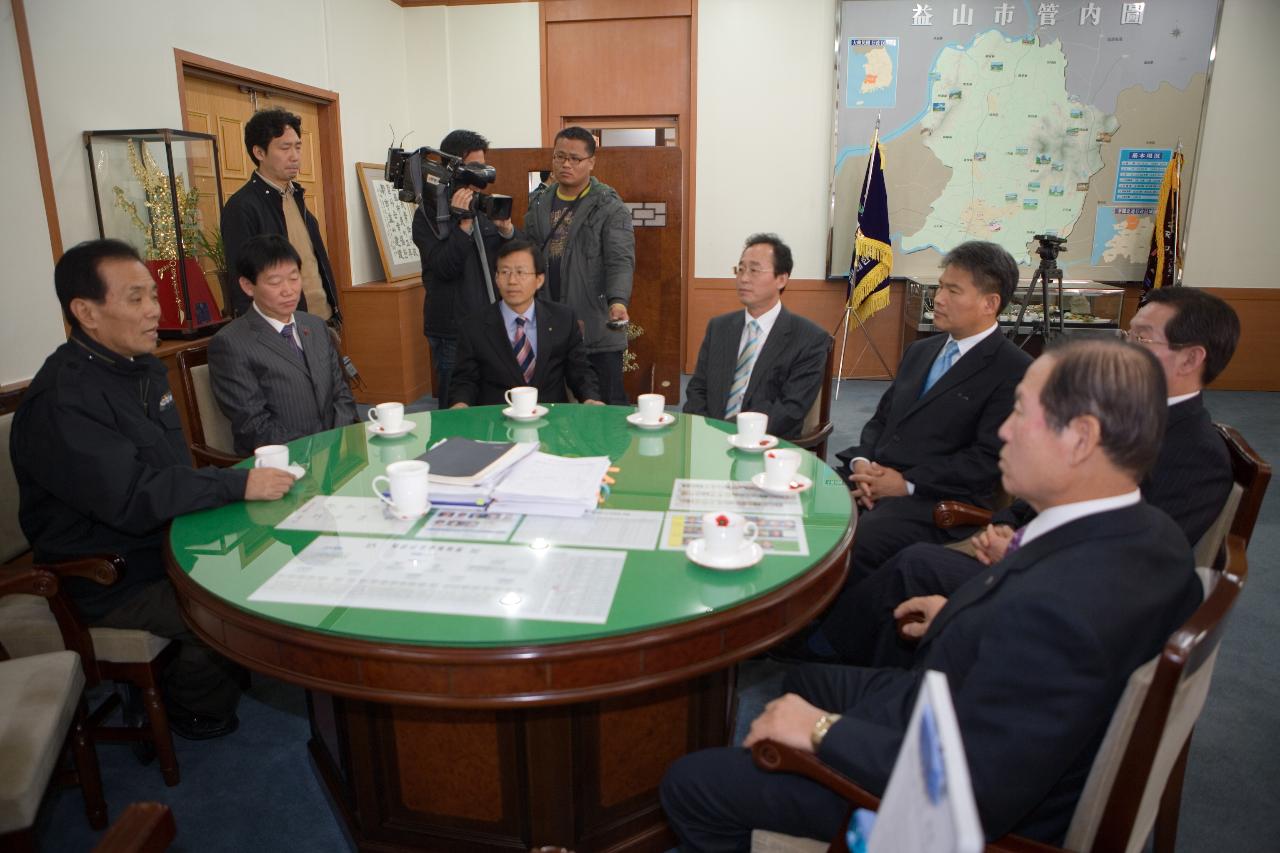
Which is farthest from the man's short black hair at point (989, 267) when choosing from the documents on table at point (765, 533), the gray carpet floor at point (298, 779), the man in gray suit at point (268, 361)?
the man in gray suit at point (268, 361)

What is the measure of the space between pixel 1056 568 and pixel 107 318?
6.55 feet

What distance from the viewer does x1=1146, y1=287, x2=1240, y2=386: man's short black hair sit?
179 centimetres

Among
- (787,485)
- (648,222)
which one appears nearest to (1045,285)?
(648,222)

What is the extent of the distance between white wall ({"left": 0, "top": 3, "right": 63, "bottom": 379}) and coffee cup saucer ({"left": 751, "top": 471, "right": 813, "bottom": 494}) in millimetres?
2731

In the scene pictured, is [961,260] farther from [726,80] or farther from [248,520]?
[726,80]

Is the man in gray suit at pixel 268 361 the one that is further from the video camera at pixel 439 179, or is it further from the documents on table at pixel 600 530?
the documents on table at pixel 600 530

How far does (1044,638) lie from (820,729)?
0.32 m

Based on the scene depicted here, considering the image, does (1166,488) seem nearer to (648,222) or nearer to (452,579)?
(452,579)

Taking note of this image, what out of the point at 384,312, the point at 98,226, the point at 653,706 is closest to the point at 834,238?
the point at 384,312

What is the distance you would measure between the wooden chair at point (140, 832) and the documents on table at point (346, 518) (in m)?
0.63

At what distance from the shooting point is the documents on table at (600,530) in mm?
1455

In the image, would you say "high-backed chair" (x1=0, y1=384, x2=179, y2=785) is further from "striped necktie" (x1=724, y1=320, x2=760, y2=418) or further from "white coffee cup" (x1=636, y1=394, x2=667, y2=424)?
"striped necktie" (x1=724, y1=320, x2=760, y2=418)

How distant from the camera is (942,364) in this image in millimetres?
2516

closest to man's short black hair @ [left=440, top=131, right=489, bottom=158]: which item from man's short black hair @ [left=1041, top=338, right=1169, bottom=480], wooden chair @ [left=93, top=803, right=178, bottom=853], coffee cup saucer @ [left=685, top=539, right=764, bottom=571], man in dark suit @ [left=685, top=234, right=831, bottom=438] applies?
man in dark suit @ [left=685, top=234, right=831, bottom=438]
